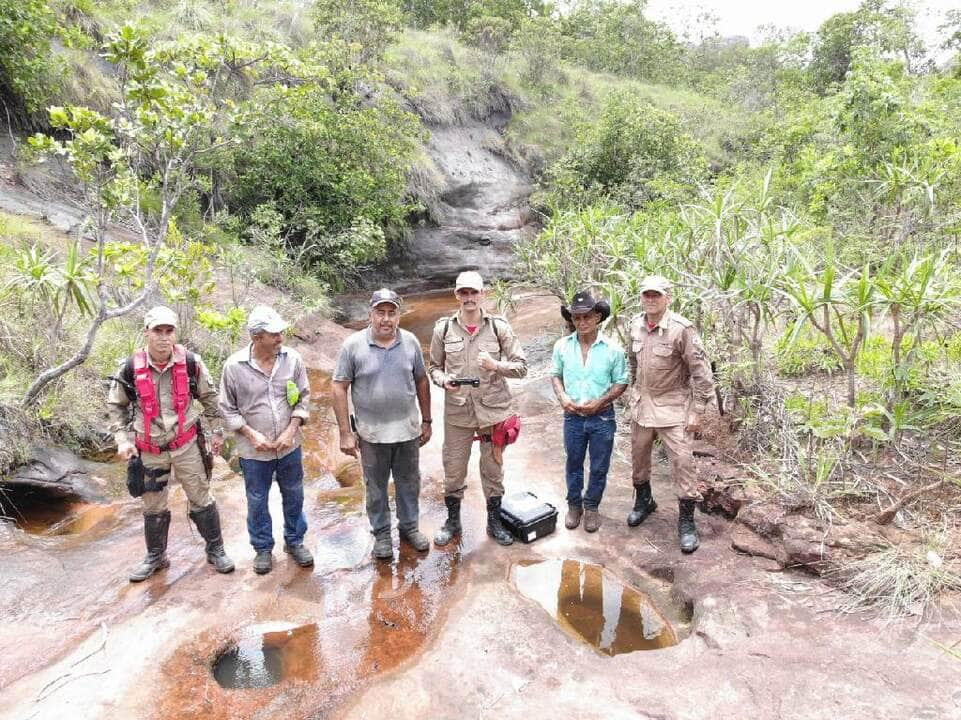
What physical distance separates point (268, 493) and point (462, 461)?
1261 millimetres

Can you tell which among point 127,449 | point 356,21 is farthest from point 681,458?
point 356,21

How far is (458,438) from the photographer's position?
412 centimetres

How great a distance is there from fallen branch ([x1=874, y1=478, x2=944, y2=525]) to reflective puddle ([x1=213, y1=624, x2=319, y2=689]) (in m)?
3.38

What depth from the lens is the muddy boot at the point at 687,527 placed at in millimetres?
3955

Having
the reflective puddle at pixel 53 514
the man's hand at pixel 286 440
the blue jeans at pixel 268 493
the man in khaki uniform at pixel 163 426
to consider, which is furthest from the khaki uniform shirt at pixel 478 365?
the reflective puddle at pixel 53 514

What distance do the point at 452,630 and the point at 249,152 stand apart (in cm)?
1004

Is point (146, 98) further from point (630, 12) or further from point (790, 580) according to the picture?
point (630, 12)

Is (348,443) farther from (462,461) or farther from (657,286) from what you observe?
(657,286)

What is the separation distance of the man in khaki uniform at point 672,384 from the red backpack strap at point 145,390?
3.00 m

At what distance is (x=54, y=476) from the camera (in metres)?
5.00

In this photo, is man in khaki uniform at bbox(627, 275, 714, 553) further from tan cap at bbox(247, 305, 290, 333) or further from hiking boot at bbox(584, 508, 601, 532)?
tan cap at bbox(247, 305, 290, 333)

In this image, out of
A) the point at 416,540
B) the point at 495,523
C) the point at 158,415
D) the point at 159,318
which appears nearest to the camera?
the point at 159,318

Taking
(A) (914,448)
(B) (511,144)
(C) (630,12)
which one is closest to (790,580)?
(A) (914,448)

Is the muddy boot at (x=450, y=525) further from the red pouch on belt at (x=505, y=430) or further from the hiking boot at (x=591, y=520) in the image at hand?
the hiking boot at (x=591, y=520)
